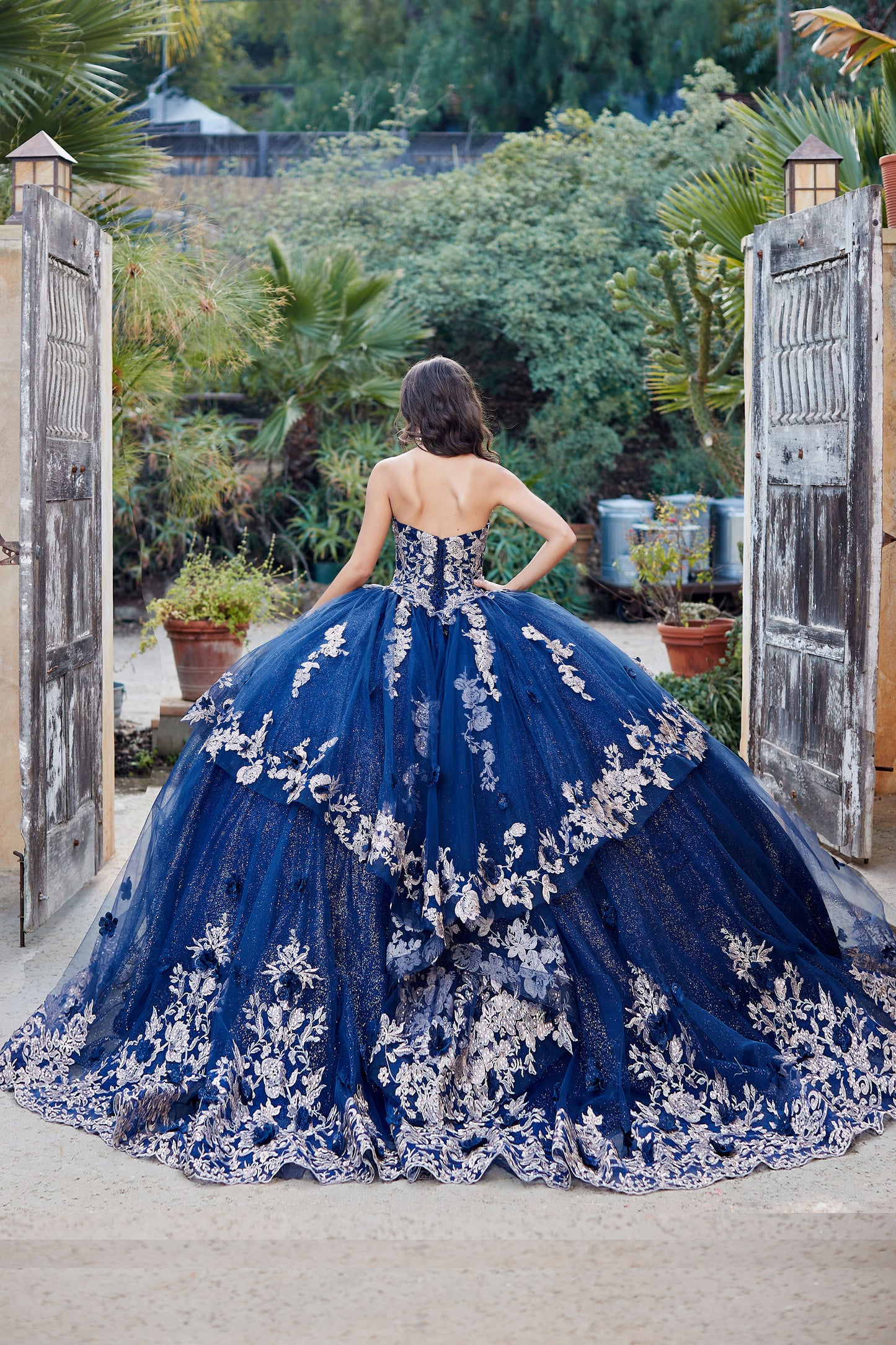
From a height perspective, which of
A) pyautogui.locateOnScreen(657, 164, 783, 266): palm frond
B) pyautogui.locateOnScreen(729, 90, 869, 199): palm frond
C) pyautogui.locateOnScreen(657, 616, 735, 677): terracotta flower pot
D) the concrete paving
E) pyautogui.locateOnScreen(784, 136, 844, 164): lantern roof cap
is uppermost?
pyautogui.locateOnScreen(729, 90, 869, 199): palm frond

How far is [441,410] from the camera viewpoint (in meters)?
3.18

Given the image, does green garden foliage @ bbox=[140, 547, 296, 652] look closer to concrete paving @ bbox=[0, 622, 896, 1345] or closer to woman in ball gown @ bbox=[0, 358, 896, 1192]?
woman in ball gown @ bbox=[0, 358, 896, 1192]

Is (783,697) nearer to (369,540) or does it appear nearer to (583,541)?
(369,540)

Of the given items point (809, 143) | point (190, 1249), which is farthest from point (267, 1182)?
point (809, 143)

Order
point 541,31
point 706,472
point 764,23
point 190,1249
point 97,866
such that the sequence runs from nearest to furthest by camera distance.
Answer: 1. point 190,1249
2. point 97,866
3. point 706,472
4. point 764,23
5. point 541,31

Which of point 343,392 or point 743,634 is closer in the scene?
point 743,634

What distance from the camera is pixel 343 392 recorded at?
1041 cm

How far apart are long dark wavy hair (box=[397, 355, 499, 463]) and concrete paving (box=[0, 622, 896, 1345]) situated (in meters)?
1.71

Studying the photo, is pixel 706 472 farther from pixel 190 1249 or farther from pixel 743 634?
pixel 190 1249

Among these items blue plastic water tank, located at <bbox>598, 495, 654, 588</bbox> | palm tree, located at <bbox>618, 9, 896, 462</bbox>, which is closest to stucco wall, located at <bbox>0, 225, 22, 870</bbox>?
palm tree, located at <bbox>618, 9, 896, 462</bbox>

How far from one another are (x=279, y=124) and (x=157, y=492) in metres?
9.11

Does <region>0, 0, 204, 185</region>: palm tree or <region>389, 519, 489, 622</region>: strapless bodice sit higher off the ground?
<region>0, 0, 204, 185</region>: palm tree

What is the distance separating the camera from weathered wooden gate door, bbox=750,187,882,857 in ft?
14.0
